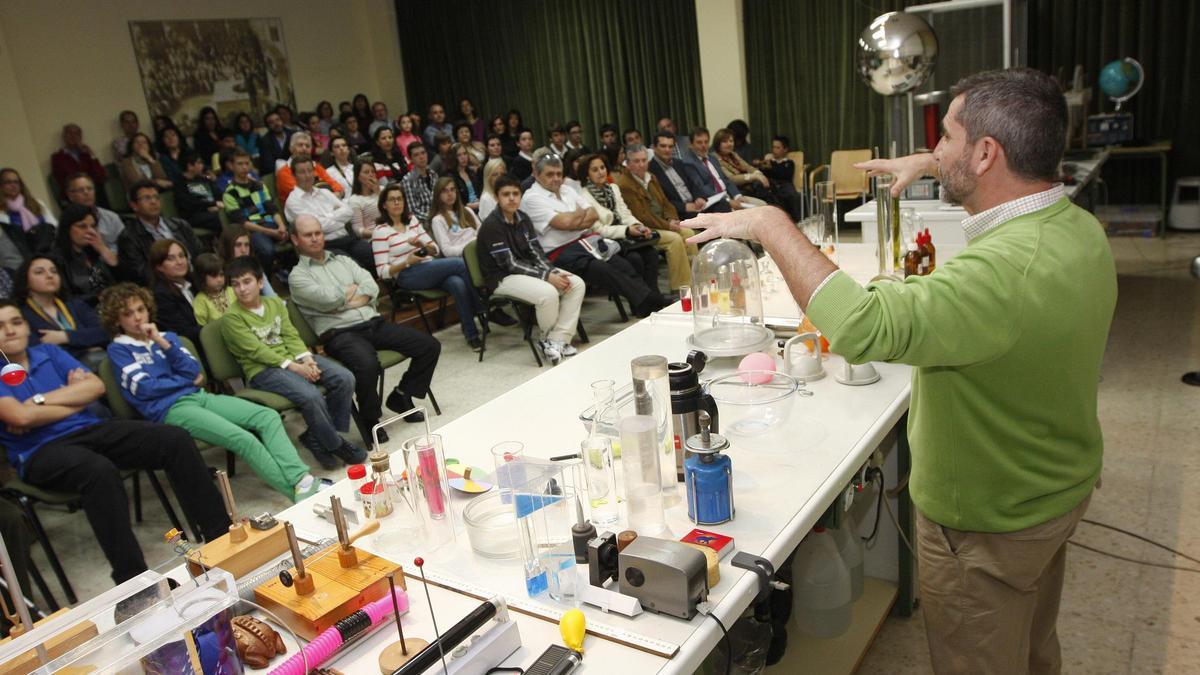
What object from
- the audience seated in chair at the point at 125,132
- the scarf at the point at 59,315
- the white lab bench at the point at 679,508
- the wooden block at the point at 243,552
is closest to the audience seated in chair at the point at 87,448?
the scarf at the point at 59,315

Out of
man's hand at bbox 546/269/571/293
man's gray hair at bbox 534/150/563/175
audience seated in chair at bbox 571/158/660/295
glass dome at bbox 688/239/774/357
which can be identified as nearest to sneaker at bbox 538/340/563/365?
man's hand at bbox 546/269/571/293

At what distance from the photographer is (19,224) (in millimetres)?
5688

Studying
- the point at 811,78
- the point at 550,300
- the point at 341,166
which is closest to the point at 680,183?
the point at 550,300

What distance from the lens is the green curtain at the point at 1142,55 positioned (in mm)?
6773

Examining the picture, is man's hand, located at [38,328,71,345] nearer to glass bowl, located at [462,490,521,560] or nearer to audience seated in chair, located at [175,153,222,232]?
glass bowl, located at [462,490,521,560]

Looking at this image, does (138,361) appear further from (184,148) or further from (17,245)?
(184,148)

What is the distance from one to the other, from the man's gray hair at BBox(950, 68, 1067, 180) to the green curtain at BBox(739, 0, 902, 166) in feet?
23.3

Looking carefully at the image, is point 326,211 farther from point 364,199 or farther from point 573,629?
point 573,629

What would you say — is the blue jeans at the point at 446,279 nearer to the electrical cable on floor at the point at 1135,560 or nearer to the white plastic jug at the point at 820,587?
the white plastic jug at the point at 820,587

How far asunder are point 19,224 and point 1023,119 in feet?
20.7

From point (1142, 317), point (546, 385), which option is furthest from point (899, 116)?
point (546, 385)

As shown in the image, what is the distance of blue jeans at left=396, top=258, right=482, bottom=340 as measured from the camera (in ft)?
17.3

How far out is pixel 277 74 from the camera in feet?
30.2

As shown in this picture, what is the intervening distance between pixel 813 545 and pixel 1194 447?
1.96 m
